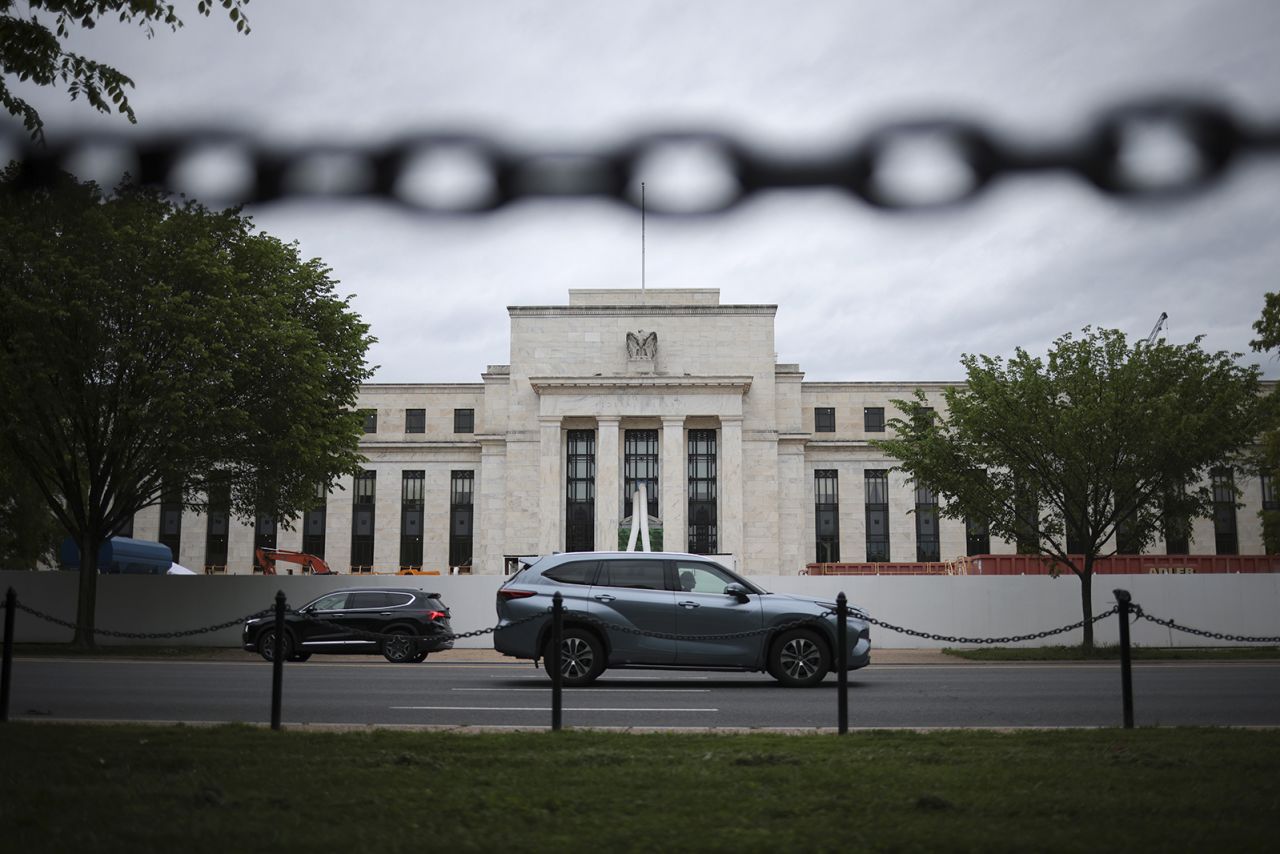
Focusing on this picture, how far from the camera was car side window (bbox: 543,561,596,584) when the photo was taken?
678 inches

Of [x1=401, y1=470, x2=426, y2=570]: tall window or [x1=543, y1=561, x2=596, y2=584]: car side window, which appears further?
[x1=401, y1=470, x2=426, y2=570]: tall window

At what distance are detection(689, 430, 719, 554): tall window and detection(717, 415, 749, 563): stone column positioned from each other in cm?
87

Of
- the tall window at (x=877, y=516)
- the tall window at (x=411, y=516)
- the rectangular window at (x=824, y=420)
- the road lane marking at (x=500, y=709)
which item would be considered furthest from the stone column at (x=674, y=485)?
the road lane marking at (x=500, y=709)

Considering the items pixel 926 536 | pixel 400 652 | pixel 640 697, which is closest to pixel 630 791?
pixel 640 697

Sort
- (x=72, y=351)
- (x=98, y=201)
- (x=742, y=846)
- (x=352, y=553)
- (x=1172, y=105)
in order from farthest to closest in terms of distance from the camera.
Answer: (x=352, y=553) → (x=72, y=351) → (x=742, y=846) → (x=98, y=201) → (x=1172, y=105)

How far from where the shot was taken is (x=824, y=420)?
74.4 m

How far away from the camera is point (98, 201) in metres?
3.20

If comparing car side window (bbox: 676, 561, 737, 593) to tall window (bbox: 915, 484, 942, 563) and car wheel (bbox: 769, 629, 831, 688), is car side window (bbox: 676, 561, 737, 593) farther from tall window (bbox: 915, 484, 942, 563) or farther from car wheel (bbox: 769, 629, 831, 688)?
tall window (bbox: 915, 484, 942, 563)

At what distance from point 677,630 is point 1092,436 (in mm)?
16023

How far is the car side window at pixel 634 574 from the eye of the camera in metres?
17.1

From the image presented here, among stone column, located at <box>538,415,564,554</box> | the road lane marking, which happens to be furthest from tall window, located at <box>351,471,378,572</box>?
the road lane marking

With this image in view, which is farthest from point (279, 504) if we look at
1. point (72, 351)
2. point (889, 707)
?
point (889, 707)

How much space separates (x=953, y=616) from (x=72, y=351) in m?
24.3

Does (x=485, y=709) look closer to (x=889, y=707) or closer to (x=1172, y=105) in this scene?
(x=889, y=707)
